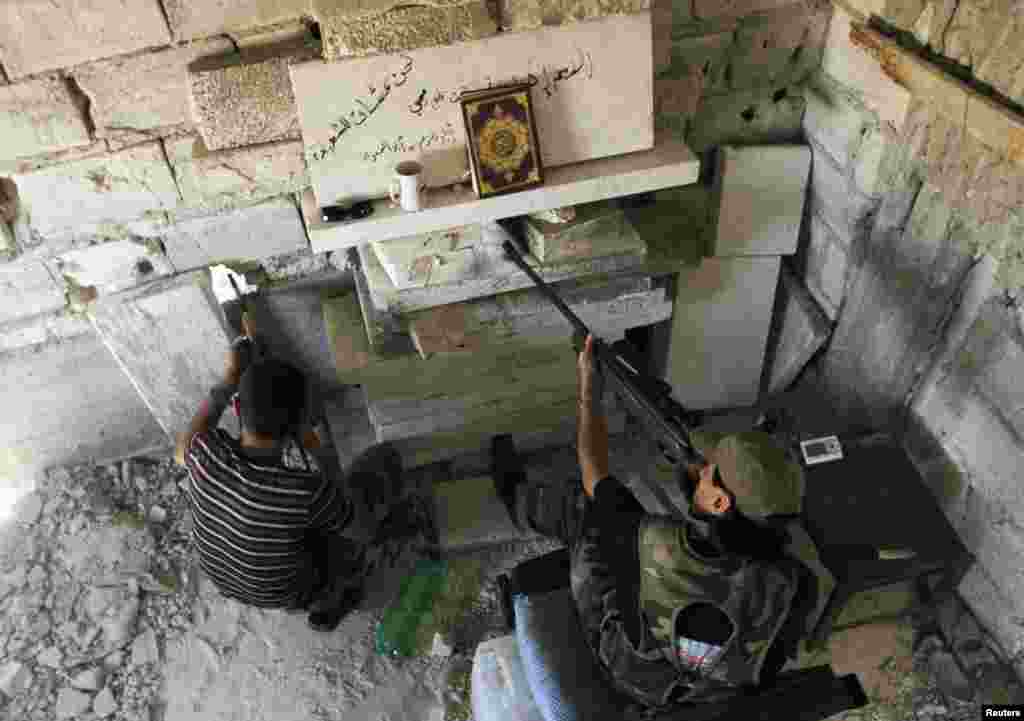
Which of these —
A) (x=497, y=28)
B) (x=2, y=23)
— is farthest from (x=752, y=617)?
(x=2, y=23)

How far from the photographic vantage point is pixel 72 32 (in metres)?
1.91

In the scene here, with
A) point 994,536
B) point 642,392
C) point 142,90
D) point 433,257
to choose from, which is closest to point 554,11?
point 433,257

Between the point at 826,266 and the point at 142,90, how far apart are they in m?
2.17

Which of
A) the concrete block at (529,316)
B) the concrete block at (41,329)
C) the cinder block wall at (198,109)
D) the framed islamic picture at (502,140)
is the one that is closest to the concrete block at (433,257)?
the concrete block at (529,316)

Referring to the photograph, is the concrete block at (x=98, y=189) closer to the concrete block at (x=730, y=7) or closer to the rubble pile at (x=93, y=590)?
the rubble pile at (x=93, y=590)

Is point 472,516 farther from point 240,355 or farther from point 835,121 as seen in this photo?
point 835,121

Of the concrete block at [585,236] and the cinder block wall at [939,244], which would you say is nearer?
the cinder block wall at [939,244]

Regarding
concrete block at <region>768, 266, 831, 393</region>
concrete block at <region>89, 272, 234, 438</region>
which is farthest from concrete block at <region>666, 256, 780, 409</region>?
concrete block at <region>89, 272, 234, 438</region>

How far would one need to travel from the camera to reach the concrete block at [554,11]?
1.82 metres

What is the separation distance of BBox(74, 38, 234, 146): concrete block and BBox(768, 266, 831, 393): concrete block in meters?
2.02

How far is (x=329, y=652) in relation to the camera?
254 cm

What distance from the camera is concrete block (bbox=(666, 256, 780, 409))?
269 centimetres

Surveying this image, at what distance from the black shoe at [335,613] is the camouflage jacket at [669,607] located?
1005 millimetres

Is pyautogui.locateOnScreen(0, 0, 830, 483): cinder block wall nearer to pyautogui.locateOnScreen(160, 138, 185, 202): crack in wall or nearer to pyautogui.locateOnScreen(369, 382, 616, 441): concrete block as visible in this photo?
pyautogui.locateOnScreen(160, 138, 185, 202): crack in wall
